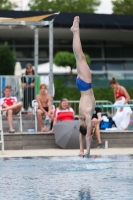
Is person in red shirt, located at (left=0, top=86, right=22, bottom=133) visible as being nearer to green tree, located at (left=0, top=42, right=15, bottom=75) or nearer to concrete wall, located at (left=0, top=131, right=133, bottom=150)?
concrete wall, located at (left=0, top=131, right=133, bottom=150)

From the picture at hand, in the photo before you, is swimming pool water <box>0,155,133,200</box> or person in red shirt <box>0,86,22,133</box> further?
person in red shirt <box>0,86,22,133</box>

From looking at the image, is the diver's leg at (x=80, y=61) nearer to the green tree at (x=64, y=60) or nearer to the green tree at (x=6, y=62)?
the green tree at (x=6, y=62)

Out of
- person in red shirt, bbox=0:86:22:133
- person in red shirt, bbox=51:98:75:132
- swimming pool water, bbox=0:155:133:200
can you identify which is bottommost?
swimming pool water, bbox=0:155:133:200

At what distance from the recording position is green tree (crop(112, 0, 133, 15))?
54.7 m

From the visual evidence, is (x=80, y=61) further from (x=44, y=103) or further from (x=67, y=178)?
(x=44, y=103)

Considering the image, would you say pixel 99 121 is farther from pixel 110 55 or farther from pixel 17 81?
pixel 110 55

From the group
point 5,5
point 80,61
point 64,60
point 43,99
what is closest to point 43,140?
point 43,99

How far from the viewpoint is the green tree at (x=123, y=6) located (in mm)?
54669

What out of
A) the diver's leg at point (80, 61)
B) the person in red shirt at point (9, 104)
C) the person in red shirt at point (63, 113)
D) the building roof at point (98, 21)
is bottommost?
the person in red shirt at point (63, 113)

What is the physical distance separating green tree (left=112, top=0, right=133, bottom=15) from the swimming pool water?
4256cm

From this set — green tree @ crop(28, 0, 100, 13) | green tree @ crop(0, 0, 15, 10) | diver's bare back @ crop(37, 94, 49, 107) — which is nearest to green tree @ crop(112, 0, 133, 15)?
green tree @ crop(28, 0, 100, 13)

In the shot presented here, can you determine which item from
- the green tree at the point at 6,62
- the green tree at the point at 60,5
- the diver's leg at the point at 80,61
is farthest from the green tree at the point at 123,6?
the diver's leg at the point at 80,61

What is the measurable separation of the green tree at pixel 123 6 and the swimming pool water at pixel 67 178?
42.6m

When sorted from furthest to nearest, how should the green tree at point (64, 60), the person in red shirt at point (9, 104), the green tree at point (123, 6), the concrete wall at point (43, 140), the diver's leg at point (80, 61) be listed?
the green tree at point (123, 6), the green tree at point (64, 60), the person in red shirt at point (9, 104), the concrete wall at point (43, 140), the diver's leg at point (80, 61)
